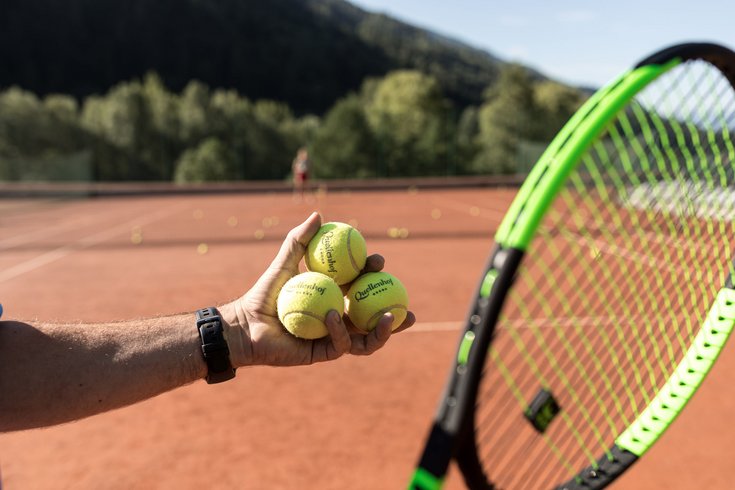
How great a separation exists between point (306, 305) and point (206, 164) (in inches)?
1355

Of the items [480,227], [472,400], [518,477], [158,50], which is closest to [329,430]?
[518,477]

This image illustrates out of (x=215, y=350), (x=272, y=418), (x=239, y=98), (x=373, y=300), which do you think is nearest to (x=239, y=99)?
(x=239, y=98)

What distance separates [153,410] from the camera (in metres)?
3.79

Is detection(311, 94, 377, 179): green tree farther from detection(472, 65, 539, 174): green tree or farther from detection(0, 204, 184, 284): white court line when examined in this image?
detection(0, 204, 184, 284): white court line

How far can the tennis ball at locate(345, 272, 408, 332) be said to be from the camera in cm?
198

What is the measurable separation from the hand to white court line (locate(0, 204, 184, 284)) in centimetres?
716

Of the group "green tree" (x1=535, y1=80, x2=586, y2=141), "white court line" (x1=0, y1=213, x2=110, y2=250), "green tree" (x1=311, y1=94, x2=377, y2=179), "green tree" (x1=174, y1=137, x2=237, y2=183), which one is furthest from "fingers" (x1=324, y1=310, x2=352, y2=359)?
"green tree" (x1=535, y1=80, x2=586, y2=141)

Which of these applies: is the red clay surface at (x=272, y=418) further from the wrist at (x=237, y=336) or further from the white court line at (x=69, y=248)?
the wrist at (x=237, y=336)

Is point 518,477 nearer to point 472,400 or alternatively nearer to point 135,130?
point 472,400

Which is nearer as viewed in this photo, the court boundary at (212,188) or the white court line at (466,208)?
the white court line at (466,208)

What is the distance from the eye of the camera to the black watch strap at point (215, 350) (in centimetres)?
181

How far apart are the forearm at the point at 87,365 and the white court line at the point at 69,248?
7057 millimetres

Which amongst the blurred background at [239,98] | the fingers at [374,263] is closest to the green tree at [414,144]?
the blurred background at [239,98]

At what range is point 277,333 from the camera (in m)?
1.89
